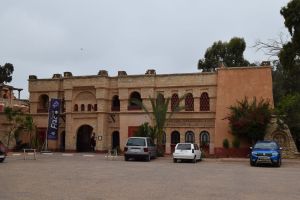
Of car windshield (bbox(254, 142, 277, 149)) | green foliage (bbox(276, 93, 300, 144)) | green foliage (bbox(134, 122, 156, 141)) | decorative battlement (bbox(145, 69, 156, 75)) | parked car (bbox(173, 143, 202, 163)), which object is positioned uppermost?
decorative battlement (bbox(145, 69, 156, 75))

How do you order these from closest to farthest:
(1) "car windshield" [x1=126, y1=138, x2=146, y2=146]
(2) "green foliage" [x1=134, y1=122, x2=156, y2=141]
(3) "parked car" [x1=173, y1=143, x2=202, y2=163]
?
(3) "parked car" [x1=173, y1=143, x2=202, y2=163] < (1) "car windshield" [x1=126, y1=138, x2=146, y2=146] < (2) "green foliage" [x1=134, y1=122, x2=156, y2=141]

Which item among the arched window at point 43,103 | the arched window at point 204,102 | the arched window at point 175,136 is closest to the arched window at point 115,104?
the arched window at point 175,136

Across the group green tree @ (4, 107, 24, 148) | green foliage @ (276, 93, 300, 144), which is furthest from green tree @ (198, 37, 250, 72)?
green tree @ (4, 107, 24, 148)

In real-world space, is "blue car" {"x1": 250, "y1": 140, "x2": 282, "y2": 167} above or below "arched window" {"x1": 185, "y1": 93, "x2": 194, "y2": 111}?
below

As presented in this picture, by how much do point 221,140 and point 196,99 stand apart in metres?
4.69

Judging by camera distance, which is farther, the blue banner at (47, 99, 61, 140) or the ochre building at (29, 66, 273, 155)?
the blue banner at (47, 99, 61, 140)

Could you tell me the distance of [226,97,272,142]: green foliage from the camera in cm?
3297

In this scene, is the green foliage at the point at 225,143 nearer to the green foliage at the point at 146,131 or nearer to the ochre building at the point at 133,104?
the ochre building at the point at 133,104

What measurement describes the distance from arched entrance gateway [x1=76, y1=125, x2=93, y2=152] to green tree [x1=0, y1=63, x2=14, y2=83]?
3269cm

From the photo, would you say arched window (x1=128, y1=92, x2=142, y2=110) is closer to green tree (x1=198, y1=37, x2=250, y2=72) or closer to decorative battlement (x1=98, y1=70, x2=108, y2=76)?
decorative battlement (x1=98, y1=70, x2=108, y2=76)

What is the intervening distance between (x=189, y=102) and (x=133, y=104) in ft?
18.5

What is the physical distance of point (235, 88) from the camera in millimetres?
37000

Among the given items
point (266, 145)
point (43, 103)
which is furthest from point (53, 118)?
point (266, 145)

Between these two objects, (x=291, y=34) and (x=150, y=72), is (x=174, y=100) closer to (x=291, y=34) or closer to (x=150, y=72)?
(x=150, y=72)
